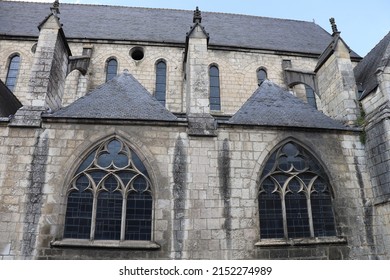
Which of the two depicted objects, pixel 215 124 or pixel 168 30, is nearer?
pixel 215 124

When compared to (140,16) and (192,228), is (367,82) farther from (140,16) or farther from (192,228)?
(140,16)

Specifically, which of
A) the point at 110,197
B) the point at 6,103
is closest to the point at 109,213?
the point at 110,197

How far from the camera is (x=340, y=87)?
27.7 feet

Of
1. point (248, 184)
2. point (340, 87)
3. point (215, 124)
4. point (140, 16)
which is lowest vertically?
point (248, 184)

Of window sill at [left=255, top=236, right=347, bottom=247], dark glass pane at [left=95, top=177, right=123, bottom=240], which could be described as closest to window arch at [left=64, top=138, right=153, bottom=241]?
dark glass pane at [left=95, top=177, right=123, bottom=240]

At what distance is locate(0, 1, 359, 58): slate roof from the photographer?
13211 millimetres

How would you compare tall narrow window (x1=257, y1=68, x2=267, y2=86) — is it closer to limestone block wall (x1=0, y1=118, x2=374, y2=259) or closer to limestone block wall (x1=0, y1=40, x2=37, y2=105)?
limestone block wall (x1=0, y1=118, x2=374, y2=259)

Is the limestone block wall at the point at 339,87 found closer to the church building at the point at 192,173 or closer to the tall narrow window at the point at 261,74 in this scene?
the church building at the point at 192,173

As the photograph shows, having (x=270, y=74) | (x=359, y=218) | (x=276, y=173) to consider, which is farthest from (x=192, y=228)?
(x=270, y=74)

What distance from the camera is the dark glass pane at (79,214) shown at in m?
6.09

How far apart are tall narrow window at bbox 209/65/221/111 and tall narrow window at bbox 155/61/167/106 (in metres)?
1.79

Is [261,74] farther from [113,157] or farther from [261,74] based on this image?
[113,157]

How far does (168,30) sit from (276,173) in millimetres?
9679

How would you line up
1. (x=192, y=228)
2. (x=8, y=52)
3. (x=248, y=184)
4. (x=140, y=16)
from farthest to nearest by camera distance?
(x=140, y=16) → (x=8, y=52) → (x=248, y=184) → (x=192, y=228)
